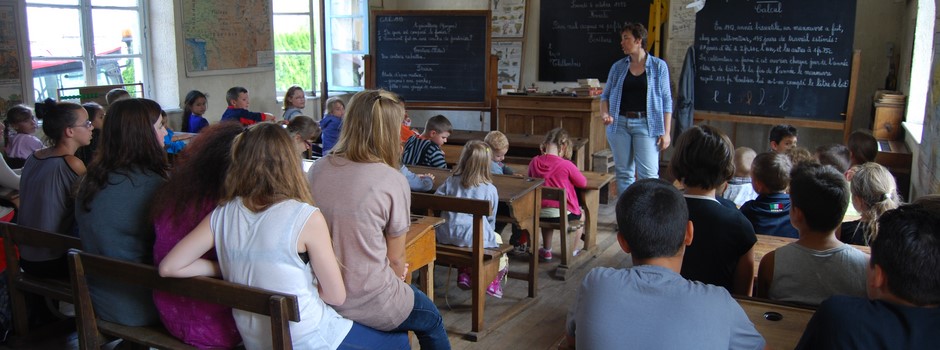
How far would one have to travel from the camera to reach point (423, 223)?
294 centimetres

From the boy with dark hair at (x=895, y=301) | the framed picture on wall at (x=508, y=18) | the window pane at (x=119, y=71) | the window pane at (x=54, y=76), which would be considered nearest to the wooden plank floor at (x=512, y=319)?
the boy with dark hair at (x=895, y=301)

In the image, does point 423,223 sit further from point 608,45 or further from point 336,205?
point 608,45

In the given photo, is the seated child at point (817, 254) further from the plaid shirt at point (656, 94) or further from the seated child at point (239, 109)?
the seated child at point (239, 109)

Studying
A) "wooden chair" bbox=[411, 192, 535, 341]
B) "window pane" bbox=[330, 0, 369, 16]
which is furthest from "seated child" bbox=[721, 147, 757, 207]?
"window pane" bbox=[330, 0, 369, 16]

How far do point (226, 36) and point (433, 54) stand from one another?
1.92m

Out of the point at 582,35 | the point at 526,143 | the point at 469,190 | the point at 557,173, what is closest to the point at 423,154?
the point at 557,173

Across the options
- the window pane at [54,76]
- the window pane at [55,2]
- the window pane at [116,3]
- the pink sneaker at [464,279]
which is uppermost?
the window pane at [116,3]

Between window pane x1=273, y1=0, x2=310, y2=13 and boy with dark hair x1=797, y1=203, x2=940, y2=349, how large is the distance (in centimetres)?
727

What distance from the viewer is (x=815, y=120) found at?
636cm

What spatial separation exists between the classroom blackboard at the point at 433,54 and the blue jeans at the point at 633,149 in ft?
8.05

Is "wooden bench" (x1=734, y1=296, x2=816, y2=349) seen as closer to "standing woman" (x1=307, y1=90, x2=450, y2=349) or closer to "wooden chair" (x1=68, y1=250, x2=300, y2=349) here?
"standing woman" (x1=307, y1=90, x2=450, y2=349)

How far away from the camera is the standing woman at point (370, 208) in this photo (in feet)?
7.22

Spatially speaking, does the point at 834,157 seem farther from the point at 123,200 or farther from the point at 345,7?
the point at 345,7

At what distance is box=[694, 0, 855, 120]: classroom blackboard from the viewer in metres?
6.23
